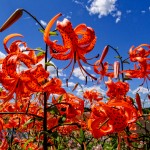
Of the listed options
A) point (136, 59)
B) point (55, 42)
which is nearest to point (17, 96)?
point (55, 42)

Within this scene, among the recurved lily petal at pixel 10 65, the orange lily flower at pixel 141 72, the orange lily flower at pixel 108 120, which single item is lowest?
the orange lily flower at pixel 108 120

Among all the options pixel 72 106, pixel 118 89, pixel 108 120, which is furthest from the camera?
pixel 118 89

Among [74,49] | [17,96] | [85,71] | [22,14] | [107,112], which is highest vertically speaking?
[22,14]

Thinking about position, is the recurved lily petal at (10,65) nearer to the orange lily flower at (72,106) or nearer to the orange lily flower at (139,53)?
the orange lily flower at (72,106)

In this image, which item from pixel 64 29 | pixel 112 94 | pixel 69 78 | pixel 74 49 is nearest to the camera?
pixel 64 29

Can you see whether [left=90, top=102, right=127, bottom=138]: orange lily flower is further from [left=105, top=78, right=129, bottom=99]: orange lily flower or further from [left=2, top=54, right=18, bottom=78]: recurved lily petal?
[left=105, top=78, right=129, bottom=99]: orange lily flower

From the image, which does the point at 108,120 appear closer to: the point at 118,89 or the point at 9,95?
the point at 9,95

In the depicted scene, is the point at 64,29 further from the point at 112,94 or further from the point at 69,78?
the point at 112,94

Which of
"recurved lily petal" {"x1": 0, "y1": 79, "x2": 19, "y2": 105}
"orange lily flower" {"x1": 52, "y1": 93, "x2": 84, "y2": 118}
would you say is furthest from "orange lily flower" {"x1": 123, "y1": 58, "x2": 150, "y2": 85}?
"recurved lily petal" {"x1": 0, "y1": 79, "x2": 19, "y2": 105}

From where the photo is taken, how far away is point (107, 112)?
175 cm

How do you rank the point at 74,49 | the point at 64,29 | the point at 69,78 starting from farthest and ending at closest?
1. the point at 74,49
2. the point at 69,78
3. the point at 64,29

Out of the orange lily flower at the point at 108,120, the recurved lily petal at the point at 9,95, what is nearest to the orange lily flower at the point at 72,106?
the orange lily flower at the point at 108,120

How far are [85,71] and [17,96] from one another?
1.58 feet

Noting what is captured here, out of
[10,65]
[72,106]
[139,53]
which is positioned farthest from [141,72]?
[10,65]
